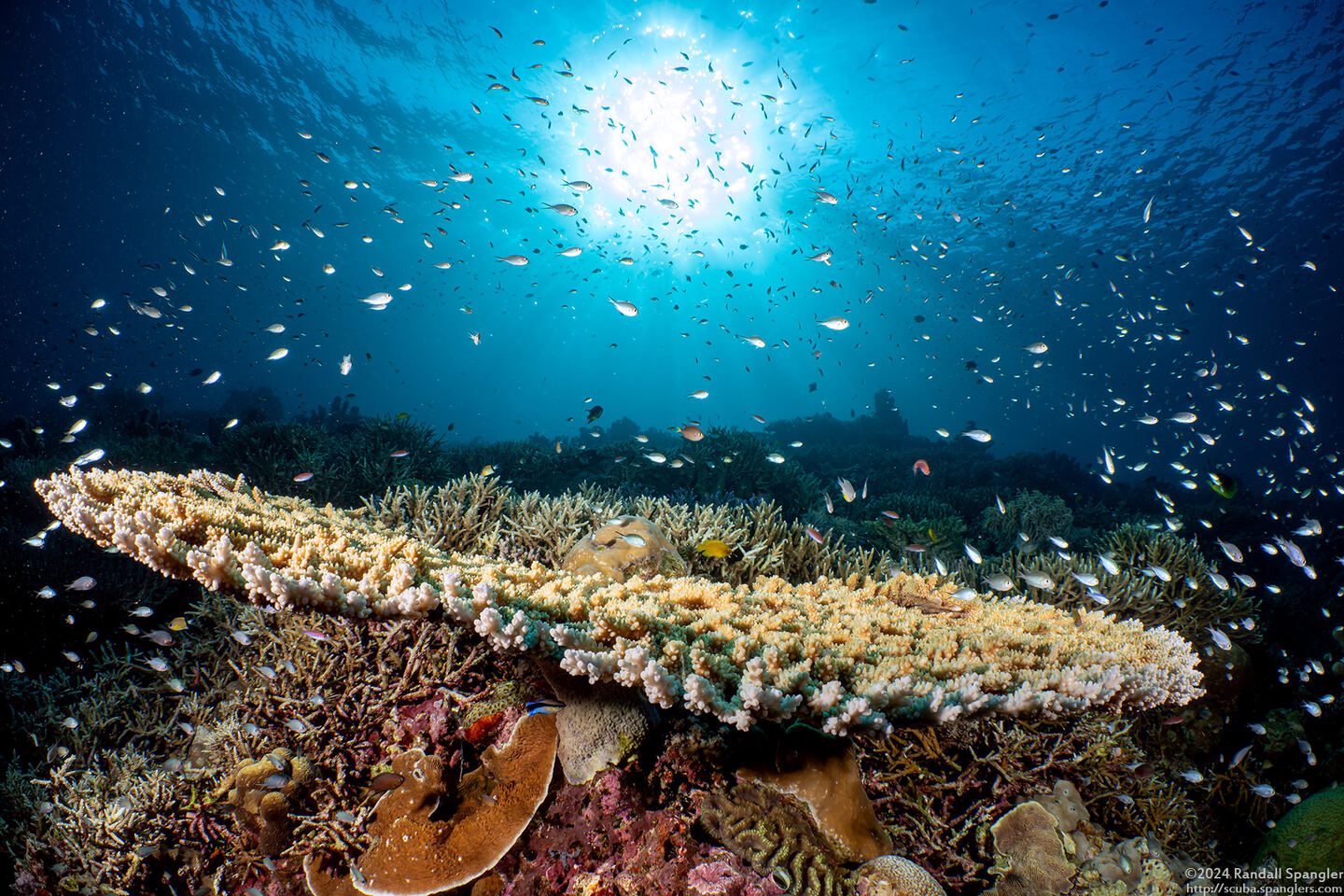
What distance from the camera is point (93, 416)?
15.6m

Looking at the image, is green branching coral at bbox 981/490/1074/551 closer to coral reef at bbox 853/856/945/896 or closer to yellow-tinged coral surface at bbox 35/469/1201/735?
yellow-tinged coral surface at bbox 35/469/1201/735

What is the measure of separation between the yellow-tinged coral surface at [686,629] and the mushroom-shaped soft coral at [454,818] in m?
0.59

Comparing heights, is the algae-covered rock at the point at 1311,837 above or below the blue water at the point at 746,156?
below

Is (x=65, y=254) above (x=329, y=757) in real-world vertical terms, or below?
above

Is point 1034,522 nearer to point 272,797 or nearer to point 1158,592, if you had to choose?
point 1158,592

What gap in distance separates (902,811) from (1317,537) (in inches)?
691

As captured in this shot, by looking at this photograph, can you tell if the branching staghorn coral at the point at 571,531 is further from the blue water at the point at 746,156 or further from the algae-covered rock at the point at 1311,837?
the blue water at the point at 746,156

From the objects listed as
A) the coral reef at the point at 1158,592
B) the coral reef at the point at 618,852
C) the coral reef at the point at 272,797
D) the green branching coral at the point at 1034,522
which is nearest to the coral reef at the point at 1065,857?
the coral reef at the point at 618,852

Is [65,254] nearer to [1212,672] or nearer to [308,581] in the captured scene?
[308,581]

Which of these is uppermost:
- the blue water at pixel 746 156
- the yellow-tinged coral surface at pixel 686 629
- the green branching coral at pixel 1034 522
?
the blue water at pixel 746 156

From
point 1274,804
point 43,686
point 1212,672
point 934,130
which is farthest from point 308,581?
point 934,130

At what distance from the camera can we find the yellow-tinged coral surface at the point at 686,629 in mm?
1954

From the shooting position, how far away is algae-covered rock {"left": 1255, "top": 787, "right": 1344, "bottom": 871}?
332 centimetres

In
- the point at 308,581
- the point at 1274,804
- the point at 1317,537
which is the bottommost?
the point at 1274,804
